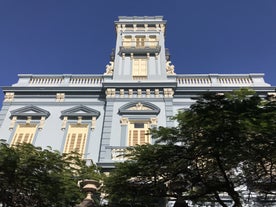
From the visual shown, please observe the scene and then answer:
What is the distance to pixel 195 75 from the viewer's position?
17844mm

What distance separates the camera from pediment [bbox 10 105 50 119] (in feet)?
51.9

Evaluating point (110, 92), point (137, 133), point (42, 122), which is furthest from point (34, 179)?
point (110, 92)

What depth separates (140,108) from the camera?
15867 mm

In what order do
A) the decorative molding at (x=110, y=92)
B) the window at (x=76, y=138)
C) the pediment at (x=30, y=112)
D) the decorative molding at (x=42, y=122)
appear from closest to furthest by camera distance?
the window at (x=76, y=138), the decorative molding at (x=42, y=122), the pediment at (x=30, y=112), the decorative molding at (x=110, y=92)

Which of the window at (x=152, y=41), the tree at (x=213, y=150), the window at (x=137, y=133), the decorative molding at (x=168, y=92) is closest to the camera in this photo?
the tree at (x=213, y=150)

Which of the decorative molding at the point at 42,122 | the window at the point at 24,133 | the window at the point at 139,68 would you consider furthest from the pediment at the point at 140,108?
the window at the point at 24,133

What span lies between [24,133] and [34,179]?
697 cm

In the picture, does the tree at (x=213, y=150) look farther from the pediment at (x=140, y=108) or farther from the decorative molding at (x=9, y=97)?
the decorative molding at (x=9, y=97)

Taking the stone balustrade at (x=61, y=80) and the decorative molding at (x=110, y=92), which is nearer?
the decorative molding at (x=110, y=92)

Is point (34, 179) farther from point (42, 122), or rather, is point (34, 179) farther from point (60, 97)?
point (60, 97)

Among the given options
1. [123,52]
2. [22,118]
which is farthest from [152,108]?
[22,118]

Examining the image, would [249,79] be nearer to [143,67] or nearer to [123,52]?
[143,67]

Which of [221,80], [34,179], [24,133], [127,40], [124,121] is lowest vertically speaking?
[34,179]

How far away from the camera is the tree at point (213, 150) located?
7.13 meters
